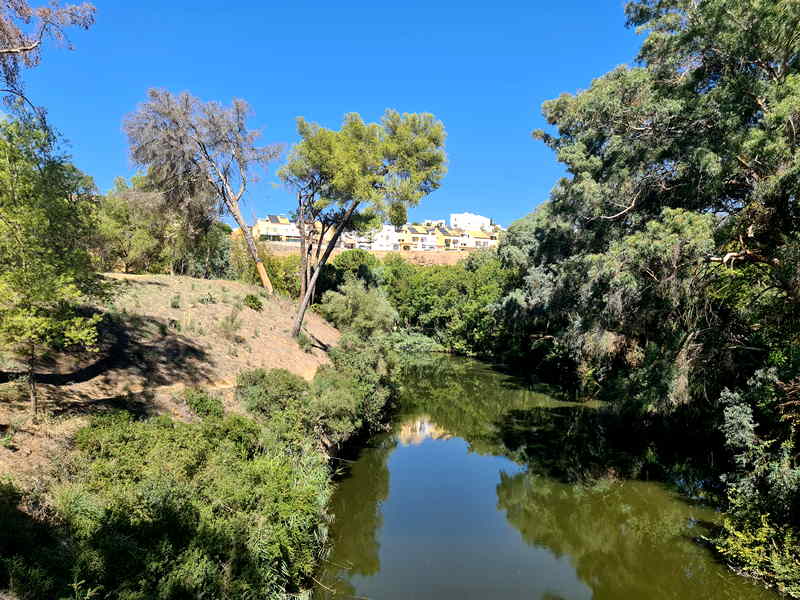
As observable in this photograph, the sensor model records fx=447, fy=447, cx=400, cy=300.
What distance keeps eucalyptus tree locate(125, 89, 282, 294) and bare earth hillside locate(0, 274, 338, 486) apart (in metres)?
4.55

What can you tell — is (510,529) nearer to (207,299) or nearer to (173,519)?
(173,519)

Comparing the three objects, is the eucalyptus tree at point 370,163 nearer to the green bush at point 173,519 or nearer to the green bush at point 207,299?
the green bush at point 207,299

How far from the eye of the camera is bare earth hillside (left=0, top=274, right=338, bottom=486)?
7844 mm

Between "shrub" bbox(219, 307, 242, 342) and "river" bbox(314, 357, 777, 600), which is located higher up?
"shrub" bbox(219, 307, 242, 342)

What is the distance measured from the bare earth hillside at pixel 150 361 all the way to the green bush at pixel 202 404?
24 centimetres

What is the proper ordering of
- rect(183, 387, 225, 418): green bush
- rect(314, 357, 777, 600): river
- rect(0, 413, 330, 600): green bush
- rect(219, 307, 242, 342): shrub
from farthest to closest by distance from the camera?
rect(219, 307, 242, 342): shrub
rect(183, 387, 225, 418): green bush
rect(314, 357, 777, 600): river
rect(0, 413, 330, 600): green bush

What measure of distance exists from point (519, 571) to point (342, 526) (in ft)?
14.1

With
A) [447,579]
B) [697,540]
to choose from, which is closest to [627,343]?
[697,540]

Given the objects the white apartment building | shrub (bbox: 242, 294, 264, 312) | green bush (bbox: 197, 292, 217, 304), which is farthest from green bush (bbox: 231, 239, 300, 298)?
the white apartment building

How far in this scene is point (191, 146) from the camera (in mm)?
21047

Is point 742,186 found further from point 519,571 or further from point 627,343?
point 627,343

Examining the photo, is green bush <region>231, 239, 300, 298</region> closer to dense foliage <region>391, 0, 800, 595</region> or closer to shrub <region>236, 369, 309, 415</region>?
shrub <region>236, 369, 309, 415</region>

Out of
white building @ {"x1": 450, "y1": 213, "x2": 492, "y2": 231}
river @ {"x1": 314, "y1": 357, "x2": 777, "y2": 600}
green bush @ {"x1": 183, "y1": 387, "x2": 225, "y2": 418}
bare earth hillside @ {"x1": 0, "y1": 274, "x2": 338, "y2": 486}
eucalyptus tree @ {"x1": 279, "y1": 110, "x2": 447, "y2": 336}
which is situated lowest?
river @ {"x1": 314, "y1": 357, "x2": 777, "y2": 600}

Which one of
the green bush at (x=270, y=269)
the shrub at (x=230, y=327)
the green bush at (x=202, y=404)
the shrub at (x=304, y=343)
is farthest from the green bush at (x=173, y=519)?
the green bush at (x=270, y=269)
